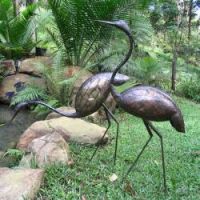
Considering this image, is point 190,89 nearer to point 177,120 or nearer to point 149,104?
point 177,120

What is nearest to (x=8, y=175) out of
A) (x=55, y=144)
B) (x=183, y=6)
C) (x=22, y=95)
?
(x=55, y=144)

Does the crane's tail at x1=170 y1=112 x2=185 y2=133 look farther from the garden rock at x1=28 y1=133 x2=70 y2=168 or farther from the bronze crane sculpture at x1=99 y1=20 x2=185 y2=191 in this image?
the garden rock at x1=28 y1=133 x2=70 y2=168

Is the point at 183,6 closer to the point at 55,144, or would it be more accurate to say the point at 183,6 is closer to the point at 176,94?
the point at 176,94

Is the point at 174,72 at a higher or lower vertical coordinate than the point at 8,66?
lower

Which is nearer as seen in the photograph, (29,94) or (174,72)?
(29,94)

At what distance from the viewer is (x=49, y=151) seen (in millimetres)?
3988

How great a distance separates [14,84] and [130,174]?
189 inches

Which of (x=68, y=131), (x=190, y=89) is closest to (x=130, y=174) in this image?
(x=68, y=131)

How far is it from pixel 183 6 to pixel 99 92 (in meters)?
8.81

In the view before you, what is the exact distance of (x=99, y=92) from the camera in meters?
3.52

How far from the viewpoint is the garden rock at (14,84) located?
26.2 ft

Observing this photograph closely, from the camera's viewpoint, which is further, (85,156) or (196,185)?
(85,156)

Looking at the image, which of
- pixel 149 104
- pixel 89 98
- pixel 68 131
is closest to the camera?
pixel 149 104

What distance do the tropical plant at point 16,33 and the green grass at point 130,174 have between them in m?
4.78
